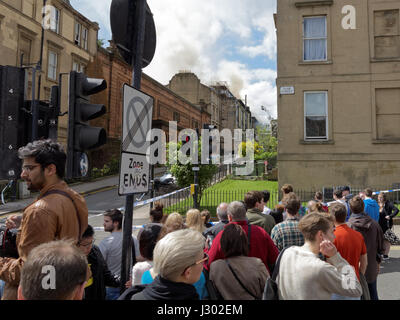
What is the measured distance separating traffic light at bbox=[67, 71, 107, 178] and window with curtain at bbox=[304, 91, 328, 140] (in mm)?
13846

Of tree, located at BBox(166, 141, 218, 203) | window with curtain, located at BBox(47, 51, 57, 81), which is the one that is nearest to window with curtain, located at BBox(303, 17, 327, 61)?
tree, located at BBox(166, 141, 218, 203)

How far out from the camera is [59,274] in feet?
5.00

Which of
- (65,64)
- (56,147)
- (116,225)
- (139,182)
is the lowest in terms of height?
(116,225)

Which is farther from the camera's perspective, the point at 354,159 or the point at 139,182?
the point at 354,159

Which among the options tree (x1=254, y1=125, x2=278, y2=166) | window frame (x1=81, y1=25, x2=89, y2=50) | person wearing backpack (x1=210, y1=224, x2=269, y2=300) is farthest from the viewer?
tree (x1=254, y1=125, x2=278, y2=166)

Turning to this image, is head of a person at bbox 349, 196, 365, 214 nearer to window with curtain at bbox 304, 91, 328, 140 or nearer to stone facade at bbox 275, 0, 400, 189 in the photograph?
stone facade at bbox 275, 0, 400, 189

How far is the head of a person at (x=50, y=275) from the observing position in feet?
4.95

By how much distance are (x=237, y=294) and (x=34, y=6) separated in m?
30.6

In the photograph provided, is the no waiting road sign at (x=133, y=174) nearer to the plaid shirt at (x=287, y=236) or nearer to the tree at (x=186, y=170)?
the plaid shirt at (x=287, y=236)

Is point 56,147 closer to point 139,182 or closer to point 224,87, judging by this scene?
point 139,182

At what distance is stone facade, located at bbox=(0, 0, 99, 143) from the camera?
23.1 meters

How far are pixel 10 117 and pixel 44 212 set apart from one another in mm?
2336

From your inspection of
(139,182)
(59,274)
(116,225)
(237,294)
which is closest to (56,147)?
(139,182)

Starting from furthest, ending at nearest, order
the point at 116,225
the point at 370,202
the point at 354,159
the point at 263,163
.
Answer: the point at 263,163 → the point at 354,159 → the point at 370,202 → the point at 116,225
